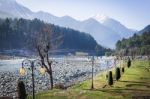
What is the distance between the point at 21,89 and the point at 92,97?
9.99m

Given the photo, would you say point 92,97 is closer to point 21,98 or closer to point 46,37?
point 21,98

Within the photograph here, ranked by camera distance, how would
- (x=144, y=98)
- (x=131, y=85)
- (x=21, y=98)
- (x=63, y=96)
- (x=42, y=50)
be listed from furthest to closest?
(x=42, y=50), (x=131, y=85), (x=63, y=96), (x=144, y=98), (x=21, y=98)

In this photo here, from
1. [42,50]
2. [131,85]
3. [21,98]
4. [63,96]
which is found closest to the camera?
[21,98]

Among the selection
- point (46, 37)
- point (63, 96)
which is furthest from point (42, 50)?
point (63, 96)

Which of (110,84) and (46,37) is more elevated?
(46,37)

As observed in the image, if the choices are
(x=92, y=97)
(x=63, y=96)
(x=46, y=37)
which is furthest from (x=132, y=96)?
(x=46, y=37)

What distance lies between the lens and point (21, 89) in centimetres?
3981

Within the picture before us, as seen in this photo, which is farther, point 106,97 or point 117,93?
point 117,93

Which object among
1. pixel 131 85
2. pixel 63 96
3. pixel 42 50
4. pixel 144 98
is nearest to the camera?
pixel 144 98

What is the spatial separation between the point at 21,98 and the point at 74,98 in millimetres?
7857

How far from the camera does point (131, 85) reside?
2331 inches

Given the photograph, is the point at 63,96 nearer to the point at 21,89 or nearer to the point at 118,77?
the point at 21,89

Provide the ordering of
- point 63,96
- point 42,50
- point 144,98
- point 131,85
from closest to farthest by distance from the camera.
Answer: point 144,98 → point 63,96 → point 131,85 → point 42,50

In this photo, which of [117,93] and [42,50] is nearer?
[117,93]
